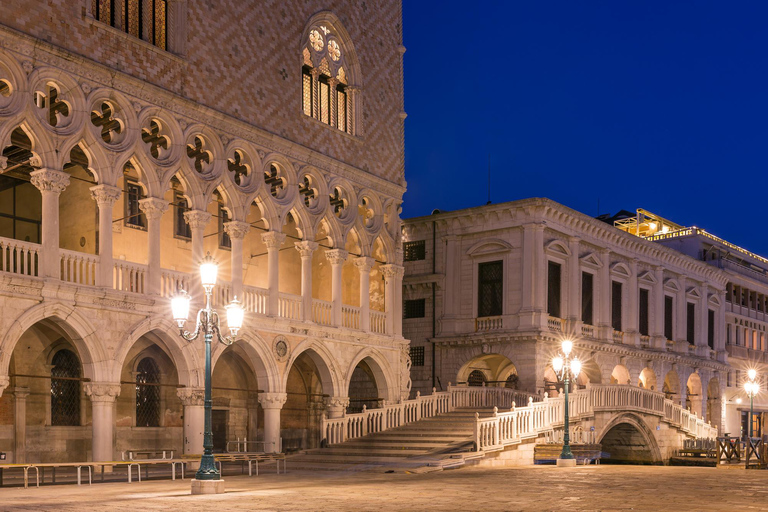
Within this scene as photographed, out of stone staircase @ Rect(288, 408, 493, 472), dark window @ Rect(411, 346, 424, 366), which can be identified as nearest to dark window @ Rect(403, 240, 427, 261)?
dark window @ Rect(411, 346, 424, 366)

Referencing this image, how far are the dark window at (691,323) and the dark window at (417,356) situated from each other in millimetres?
16348

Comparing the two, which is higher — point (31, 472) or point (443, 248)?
point (443, 248)

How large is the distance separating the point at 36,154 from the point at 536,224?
2059cm

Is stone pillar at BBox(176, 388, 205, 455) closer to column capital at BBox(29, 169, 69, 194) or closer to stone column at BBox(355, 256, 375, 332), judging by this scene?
column capital at BBox(29, 169, 69, 194)

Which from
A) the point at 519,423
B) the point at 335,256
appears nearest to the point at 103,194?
the point at 335,256

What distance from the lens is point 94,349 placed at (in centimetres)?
2077

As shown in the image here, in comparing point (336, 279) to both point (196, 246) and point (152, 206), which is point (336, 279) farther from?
point (152, 206)

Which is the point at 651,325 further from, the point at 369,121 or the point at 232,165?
the point at 232,165

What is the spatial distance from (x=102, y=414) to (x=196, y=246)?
4.95m

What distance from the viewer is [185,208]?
88.3ft

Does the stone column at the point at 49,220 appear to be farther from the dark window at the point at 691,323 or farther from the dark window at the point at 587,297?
the dark window at the point at 691,323

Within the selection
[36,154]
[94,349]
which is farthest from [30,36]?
[94,349]

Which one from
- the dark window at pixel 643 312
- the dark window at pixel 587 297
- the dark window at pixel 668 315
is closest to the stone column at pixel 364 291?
the dark window at pixel 587 297

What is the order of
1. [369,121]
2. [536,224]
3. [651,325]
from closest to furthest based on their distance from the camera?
[369,121]
[536,224]
[651,325]
